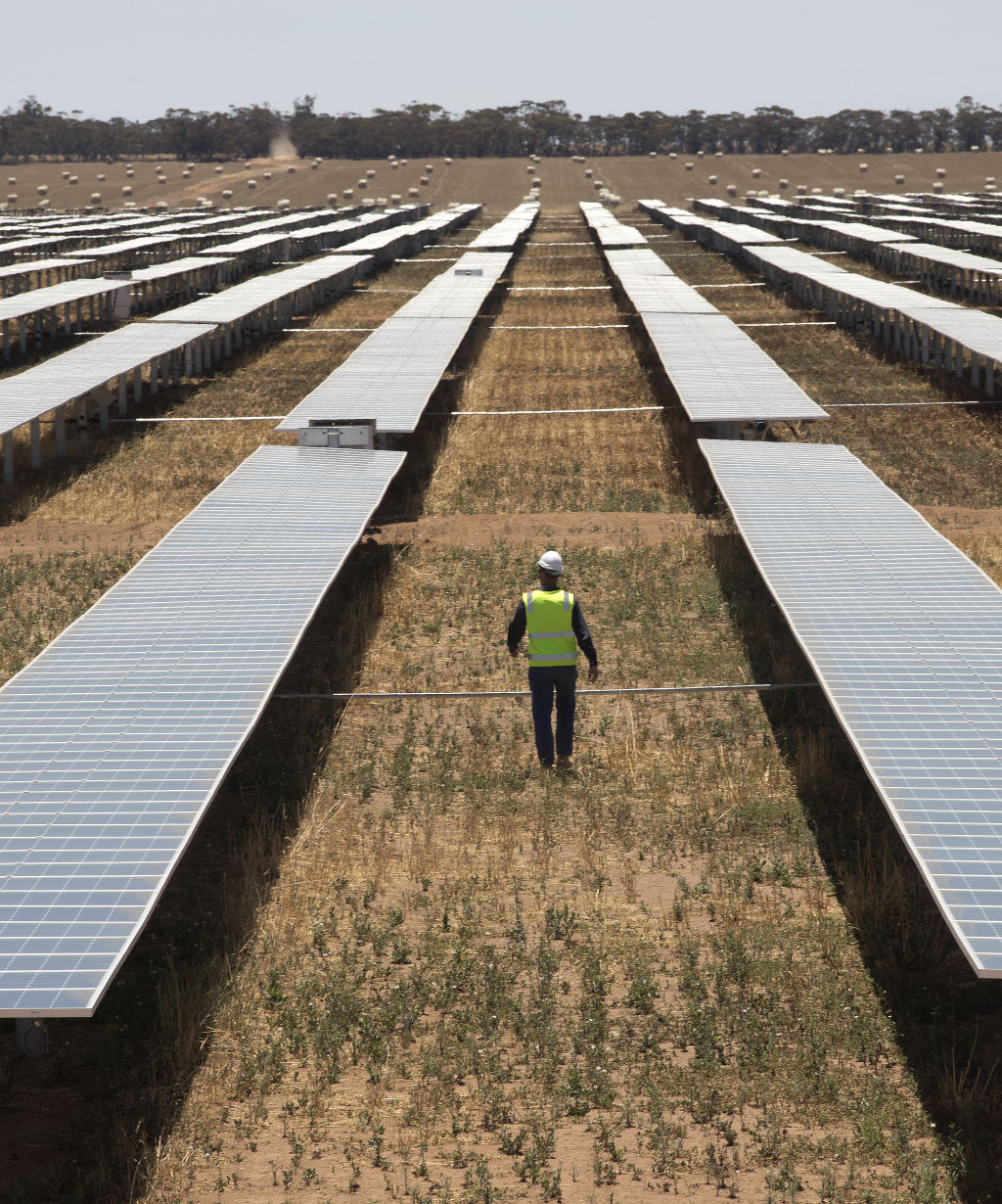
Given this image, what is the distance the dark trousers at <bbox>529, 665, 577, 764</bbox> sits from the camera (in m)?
12.3

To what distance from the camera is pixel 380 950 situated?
956cm

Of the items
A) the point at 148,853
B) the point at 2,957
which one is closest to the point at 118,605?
the point at 148,853

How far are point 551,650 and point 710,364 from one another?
17.7m

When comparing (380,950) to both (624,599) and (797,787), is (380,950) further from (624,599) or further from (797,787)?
(624,599)

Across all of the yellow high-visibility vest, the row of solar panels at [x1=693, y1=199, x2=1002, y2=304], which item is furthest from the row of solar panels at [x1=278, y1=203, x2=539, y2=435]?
the row of solar panels at [x1=693, y1=199, x2=1002, y2=304]

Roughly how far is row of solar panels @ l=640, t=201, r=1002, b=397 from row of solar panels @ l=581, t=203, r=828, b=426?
4503mm

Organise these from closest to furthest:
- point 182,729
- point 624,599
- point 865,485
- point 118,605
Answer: point 182,729, point 118,605, point 624,599, point 865,485

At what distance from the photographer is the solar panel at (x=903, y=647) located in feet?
28.8

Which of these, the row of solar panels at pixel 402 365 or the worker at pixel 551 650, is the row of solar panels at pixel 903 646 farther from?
the row of solar panels at pixel 402 365

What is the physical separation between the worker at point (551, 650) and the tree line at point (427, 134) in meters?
180

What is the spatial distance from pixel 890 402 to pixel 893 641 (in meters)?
19.5

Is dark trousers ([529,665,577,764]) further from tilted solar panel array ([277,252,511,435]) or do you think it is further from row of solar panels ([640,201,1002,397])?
row of solar panels ([640,201,1002,397])

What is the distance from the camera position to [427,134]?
188500 mm

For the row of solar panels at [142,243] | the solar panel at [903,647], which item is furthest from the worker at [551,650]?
the row of solar panels at [142,243]
